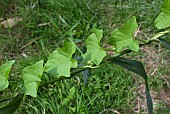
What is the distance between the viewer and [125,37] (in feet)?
2.06

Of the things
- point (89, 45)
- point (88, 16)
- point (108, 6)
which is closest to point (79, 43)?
point (88, 16)

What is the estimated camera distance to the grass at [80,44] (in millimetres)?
1855

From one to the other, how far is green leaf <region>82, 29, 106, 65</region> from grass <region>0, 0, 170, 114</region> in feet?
3.88

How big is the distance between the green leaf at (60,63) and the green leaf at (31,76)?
0.06 feet

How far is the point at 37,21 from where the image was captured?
2.34 metres

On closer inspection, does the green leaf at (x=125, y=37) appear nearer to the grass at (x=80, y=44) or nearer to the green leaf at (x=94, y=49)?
the green leaf at (x=94, y=49)

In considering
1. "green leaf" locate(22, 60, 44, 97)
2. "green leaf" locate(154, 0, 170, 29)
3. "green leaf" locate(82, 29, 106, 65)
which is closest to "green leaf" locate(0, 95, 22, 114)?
"green leaf" locate(22, 60, 44, 97)

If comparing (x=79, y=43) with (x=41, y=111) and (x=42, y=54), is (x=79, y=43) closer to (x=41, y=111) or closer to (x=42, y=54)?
(x=42, y=54)

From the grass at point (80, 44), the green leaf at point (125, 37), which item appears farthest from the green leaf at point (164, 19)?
the grass at point (80, 44)

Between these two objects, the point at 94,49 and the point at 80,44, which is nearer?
the point at 94,49

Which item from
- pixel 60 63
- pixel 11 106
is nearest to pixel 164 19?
pixel 60 63

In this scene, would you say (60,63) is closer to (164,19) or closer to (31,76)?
(31,76)

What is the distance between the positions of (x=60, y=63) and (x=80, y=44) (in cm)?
161

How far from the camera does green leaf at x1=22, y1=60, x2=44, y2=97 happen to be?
22.7 inches
